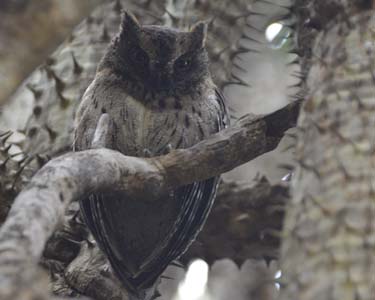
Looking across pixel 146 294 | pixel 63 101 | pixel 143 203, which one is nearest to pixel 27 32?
pixel 143 203

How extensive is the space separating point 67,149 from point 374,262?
10.3 feet

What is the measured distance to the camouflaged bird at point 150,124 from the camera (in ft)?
14.1

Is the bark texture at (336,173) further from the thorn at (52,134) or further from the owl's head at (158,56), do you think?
the thorn at (52,134)

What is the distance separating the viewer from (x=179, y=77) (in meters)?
4.60

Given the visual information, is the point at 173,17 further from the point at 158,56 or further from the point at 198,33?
the point at 158,56

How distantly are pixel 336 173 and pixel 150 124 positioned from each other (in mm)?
2297

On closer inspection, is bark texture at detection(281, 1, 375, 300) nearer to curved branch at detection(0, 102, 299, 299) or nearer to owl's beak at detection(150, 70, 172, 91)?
curved branch at detection(0, 102, 299, 299)

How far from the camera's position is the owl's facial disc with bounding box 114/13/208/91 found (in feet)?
14.6

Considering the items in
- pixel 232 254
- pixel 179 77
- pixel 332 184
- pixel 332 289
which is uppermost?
pixel 179 77

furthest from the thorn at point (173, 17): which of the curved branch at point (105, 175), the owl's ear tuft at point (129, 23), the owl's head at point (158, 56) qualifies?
the curved branch at point (105, 175)

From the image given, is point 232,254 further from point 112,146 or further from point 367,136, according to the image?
point 367,136

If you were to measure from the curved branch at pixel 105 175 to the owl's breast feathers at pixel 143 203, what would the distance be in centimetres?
85

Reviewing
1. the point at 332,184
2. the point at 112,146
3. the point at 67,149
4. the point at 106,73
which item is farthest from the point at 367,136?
the point at 67,149

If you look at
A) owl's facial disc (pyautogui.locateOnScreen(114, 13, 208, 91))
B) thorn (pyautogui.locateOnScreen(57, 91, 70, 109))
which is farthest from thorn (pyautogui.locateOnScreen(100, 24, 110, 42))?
owl's facial disc (pyautogui.locateOnScreen(114, 13, 208, 91))
